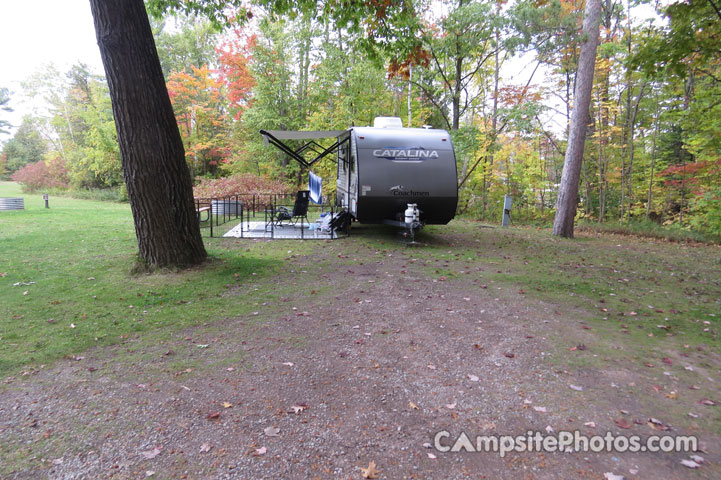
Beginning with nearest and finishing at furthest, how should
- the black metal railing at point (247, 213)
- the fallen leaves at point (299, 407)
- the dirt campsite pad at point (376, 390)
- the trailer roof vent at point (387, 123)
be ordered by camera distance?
the dirt campsite pad at point (376, 390) < the fallen leaves at point (299, 407) < the trailer roof vent at point (387, 123) < the black metal railing at point (247, 213)

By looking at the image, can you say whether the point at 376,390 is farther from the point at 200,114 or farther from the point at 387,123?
the point at 200,114

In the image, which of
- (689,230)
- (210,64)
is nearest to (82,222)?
(689,230)

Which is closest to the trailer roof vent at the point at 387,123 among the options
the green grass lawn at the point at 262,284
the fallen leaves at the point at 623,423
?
the green grass lawn at the point at 262,284

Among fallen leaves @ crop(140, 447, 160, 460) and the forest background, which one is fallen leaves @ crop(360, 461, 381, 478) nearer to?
fallen leaves @ crop(140, 447, 160, 460)

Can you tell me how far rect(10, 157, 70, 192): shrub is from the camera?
29781 millimetres

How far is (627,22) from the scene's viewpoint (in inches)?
548

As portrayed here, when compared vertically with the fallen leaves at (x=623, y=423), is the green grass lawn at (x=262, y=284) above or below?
above

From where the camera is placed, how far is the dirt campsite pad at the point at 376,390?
225cm

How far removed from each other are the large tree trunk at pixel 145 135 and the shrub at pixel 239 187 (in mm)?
11562

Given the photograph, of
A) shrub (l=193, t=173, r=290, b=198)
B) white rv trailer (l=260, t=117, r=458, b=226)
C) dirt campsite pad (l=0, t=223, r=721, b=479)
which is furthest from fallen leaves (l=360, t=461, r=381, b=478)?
shrub (l=193, t=173, r=290, b=198)

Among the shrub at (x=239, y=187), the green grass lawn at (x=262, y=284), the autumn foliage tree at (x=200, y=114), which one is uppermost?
the autumn foliage tree at (x=200, y=114)

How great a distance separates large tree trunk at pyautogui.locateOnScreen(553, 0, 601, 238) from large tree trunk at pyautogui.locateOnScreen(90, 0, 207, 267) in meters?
9.71

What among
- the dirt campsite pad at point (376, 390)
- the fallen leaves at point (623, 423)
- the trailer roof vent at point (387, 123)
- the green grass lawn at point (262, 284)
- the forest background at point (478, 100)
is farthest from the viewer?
the trailer roof vent at point (387, 123)

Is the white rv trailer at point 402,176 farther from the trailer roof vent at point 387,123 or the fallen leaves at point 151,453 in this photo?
the fallen leaves at point 151,453
